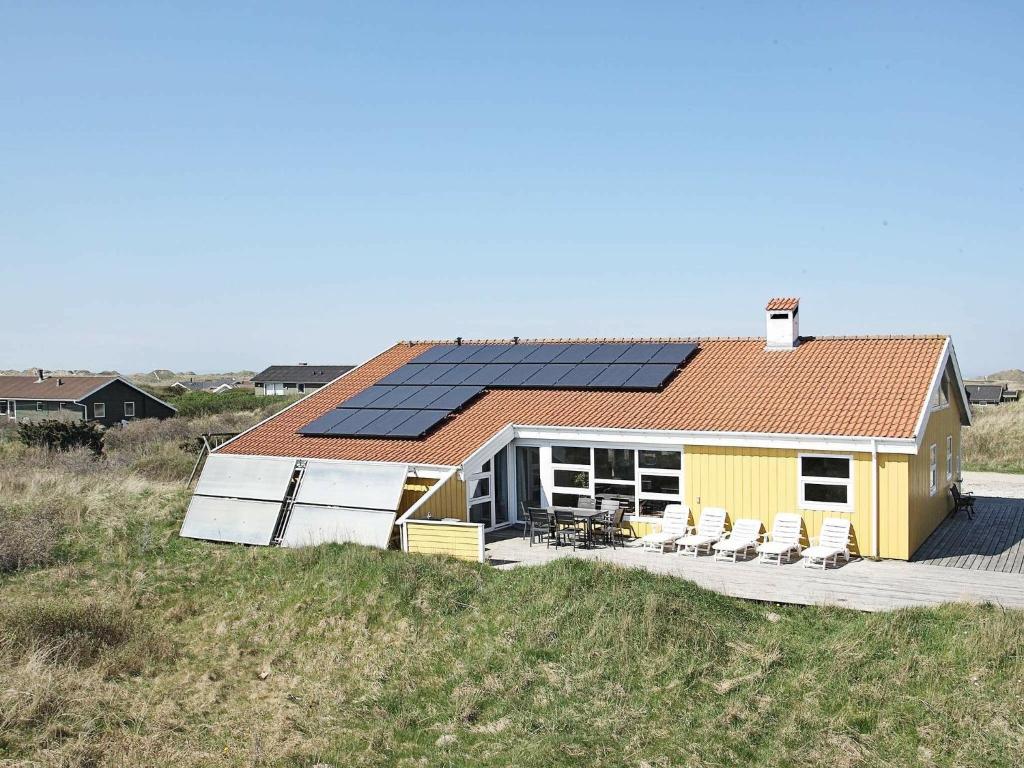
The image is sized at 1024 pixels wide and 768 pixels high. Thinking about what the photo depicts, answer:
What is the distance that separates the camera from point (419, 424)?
21.4 m

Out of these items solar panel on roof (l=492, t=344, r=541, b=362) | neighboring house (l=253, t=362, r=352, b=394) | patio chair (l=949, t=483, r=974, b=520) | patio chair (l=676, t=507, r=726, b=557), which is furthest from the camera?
neighboring house (l=253, t=362, r=352, b=394)

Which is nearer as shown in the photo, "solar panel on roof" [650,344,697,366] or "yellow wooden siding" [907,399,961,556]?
"yellow wooden siding" [907,399,961,556]

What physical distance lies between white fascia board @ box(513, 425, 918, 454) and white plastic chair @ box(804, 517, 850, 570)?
1444mm

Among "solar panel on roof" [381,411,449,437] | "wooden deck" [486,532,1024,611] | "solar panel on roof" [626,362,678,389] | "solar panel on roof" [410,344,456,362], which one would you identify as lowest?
"wooden deck" [486,532,1024,611]

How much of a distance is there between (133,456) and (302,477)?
1447cm

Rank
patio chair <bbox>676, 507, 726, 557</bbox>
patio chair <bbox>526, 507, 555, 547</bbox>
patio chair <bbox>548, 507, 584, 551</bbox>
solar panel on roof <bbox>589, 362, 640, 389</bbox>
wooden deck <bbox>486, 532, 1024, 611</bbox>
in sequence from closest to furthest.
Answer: wooden deck <bbox>486, 532, 1024, 611</bbox> < patio chair <bbox>676, 507, 726, 557</bbox> < patio chair <bbox>548, 507, 584, 551</bbox> < patio chair <bbox>526, 507, 555, 547</bbox> < solar panel on roof <bbox>589, 362, 640, 389</bbox>

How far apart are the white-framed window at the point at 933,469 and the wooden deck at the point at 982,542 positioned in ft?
3.24

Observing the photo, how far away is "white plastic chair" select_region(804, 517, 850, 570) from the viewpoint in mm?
16234

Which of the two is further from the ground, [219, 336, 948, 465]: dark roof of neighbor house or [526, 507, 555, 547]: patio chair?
[219, 336, 948, 465]: dark roof of neighbor house

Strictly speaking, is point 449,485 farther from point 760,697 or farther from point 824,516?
point 760,697

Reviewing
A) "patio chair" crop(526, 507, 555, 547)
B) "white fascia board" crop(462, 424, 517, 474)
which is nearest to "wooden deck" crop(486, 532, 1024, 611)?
"patio chair" crop(526, 507, 555, 547)

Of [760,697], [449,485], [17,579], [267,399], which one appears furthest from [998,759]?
[267,399]

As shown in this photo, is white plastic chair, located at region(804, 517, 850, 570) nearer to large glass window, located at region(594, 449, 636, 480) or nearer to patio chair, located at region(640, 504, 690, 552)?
patio chair, located at region(640, 504, 690, 552)

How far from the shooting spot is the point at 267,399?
61.2 m
